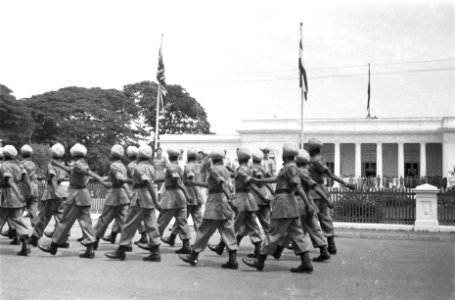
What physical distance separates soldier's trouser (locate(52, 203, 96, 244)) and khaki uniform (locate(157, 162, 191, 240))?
1.26 m

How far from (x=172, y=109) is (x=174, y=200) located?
2039 inches

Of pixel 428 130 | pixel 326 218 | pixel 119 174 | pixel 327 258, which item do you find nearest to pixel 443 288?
pixel 327 258

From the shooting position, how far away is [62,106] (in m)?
48.1

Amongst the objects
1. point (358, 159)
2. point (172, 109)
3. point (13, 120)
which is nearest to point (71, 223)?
point (13, 120)

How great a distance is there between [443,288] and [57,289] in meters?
4.60

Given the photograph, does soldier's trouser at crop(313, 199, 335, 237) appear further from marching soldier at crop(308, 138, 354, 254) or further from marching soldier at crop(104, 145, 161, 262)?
marching soldier at crop(104, 145, 161, 262)

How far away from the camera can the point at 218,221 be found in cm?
778

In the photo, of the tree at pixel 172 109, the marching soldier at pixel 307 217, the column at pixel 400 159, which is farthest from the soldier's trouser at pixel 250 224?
the tree at pixel 172 109

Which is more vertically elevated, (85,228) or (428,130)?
(428,130)

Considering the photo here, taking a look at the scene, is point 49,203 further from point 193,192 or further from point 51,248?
point 193,192

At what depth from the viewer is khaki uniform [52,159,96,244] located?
845cm

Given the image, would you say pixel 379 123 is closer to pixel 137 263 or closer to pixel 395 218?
pixel 395 218

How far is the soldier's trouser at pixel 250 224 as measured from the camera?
8.82 meters

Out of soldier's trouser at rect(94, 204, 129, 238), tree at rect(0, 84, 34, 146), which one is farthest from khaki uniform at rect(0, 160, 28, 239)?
tree at rect(0, 84, 34, 146)
